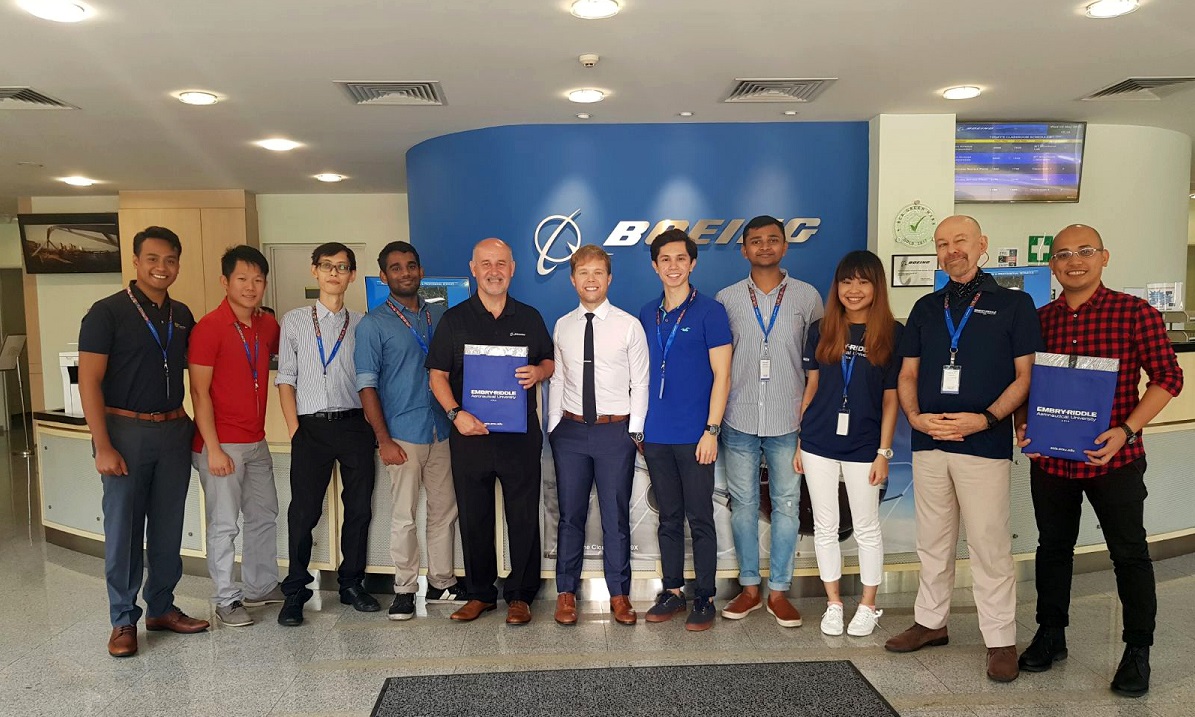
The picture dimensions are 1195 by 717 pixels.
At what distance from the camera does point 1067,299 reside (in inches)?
119

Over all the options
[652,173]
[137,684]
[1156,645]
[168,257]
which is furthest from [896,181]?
[137,684]

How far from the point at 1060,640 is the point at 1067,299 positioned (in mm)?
1429

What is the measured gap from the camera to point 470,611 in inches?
149

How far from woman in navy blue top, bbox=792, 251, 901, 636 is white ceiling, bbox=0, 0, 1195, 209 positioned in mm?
1522

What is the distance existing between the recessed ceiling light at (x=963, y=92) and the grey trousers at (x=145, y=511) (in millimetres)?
5287

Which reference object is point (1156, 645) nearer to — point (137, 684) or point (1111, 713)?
point (1111, 713)

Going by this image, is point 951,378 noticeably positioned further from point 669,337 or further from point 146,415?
point 146,415

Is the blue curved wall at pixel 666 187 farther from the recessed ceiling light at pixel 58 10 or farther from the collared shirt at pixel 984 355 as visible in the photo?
the collared shirt at pixel 984 355

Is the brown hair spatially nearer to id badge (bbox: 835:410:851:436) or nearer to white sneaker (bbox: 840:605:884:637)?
id badge (bbox: 835:410:851:436)

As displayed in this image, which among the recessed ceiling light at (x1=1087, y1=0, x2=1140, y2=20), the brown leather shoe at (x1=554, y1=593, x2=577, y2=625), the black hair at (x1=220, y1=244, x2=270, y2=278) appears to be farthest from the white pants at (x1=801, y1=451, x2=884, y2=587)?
the black hair at (x1=220, y1=244, x2=270, y2=278)

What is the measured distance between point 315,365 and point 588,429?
1355 mm

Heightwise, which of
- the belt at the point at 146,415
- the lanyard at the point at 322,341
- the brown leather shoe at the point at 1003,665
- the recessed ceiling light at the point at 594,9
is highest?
the recessed ceiling light at the point at 594,9

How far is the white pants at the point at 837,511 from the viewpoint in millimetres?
3467

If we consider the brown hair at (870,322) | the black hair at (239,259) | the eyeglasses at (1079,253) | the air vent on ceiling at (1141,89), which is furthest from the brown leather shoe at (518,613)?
the air vent on ceiling at (1141,89)
